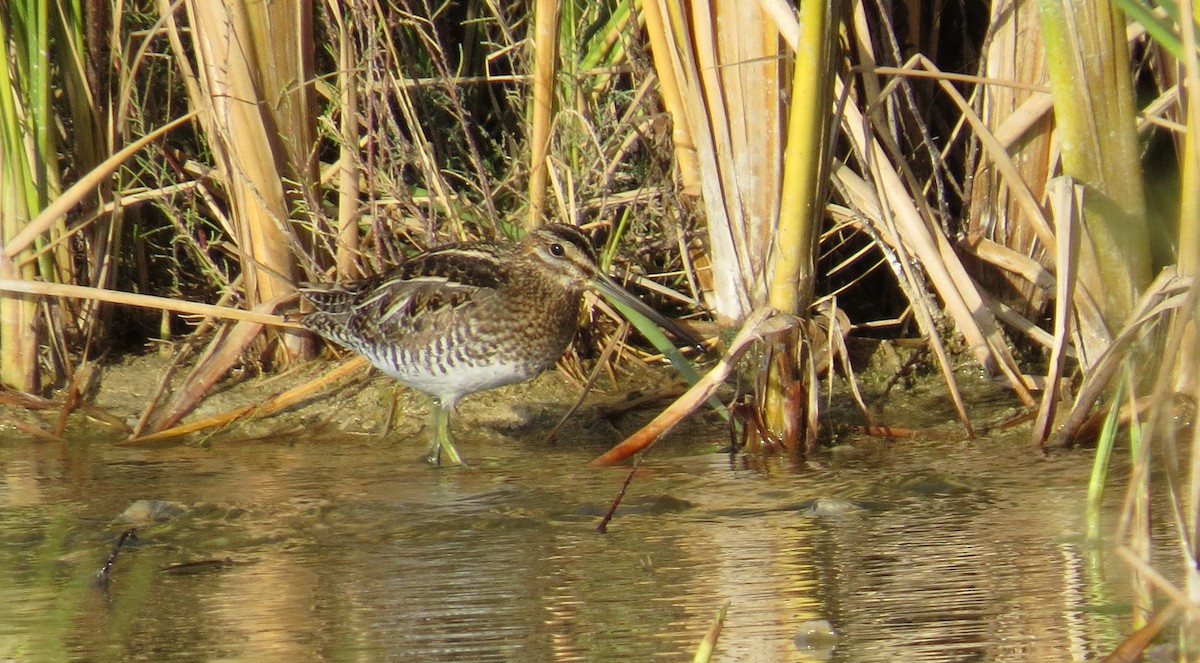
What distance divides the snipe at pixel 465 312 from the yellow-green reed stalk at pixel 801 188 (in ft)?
2.00

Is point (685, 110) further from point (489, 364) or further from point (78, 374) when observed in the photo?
point (78, 374)

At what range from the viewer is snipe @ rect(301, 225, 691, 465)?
5570 millimetres

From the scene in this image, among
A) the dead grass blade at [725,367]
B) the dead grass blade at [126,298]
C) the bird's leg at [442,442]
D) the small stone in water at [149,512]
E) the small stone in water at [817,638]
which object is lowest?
the bird's leg at [442,442]

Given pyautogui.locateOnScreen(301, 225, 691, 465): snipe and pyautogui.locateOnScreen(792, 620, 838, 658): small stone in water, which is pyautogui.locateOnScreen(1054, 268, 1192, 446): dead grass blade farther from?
pyautogui.locateOnScreen(301, 225, 691, 465): snipe

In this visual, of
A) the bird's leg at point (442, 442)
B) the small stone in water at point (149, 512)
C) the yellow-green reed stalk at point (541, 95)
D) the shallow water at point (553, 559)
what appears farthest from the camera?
the yellow-green reed stalk at point (541, 95)

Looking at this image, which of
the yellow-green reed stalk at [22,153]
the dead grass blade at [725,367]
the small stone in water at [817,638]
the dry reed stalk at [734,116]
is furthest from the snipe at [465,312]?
the small stone in water at [817,638]

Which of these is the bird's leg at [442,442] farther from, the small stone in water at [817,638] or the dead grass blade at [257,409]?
the small stone in water at [817,638]

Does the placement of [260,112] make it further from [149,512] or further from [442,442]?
[149,512]

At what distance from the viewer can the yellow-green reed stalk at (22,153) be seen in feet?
18.7

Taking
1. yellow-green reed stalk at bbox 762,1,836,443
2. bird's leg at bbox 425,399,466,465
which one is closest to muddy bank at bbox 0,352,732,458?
bird's leg at bbox 425,399,466,465

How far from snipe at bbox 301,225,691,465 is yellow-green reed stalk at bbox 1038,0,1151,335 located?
4.70 feet

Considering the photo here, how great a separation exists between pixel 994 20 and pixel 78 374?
354cm

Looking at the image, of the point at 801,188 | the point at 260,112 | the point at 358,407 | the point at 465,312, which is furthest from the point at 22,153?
the point at 801,188

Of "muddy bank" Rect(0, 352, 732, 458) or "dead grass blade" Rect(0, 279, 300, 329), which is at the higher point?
"dead grass blade" Rect(0, 279, 300, 329)
